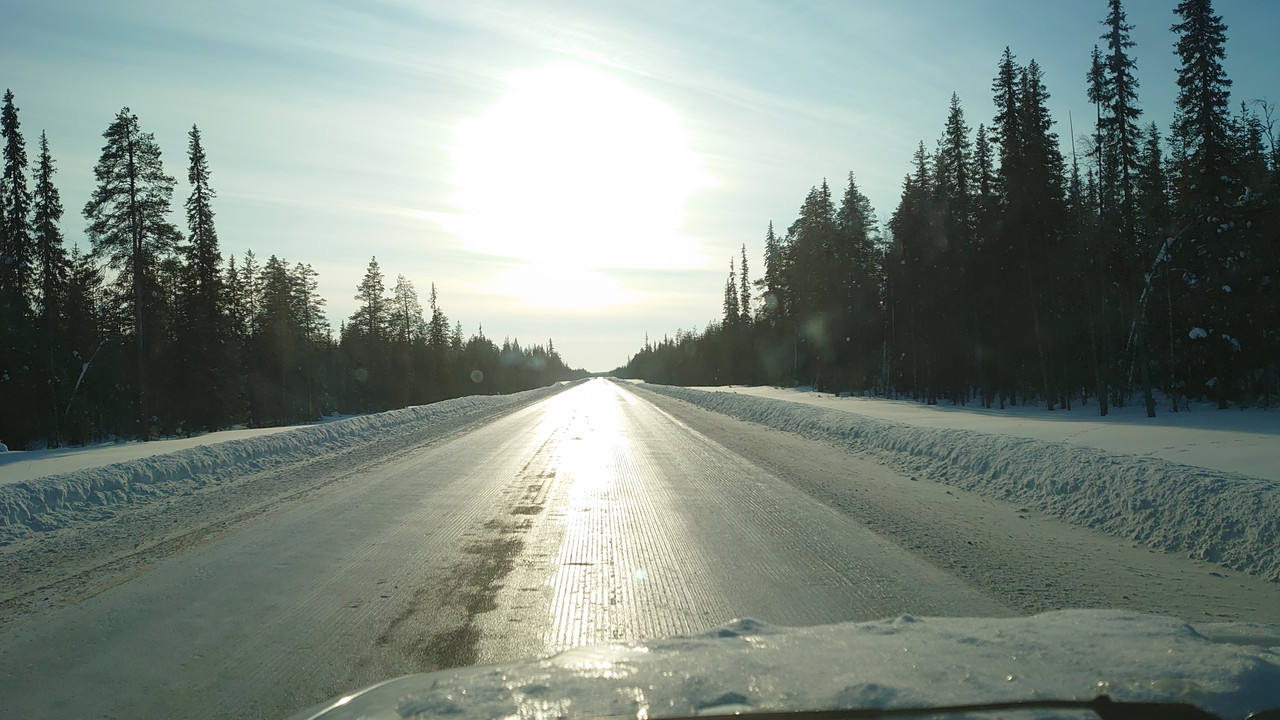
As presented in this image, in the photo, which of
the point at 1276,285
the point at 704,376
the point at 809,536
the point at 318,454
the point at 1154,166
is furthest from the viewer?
the point at 704,376

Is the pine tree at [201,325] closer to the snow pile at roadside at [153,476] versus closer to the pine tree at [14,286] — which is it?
the pine tree at [14,286]

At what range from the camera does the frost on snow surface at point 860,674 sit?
291 cm

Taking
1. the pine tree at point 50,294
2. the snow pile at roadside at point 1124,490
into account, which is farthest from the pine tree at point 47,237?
the snow pile at roadside at point 1124,490

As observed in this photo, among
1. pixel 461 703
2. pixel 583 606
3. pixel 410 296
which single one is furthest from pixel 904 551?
pixel 410 296

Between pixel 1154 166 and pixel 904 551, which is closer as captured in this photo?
pixel 904 551

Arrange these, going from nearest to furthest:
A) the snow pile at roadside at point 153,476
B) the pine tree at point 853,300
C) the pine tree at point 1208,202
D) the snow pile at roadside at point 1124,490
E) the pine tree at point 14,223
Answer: the snow pile at roadside at point 1124,490 → the snow pile at roadside at point 153,476 → the pine tree at point 1208,202 → the pine tree at point 14,223 → the pine tree at point 853,300

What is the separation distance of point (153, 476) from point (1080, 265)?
125 feet

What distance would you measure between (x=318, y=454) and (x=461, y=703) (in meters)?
14.5

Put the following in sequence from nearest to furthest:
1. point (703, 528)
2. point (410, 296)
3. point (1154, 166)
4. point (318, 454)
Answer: point (703, 528) → point (318, 454) → point (1154, 166) → point (410, 296)

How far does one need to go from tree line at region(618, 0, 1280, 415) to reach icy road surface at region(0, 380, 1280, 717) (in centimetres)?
2382

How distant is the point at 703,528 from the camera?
8.01 meters

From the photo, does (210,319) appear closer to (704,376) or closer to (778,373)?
(778,373)

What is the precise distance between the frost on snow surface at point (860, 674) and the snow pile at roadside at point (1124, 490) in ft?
11.9

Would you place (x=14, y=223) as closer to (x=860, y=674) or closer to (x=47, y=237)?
(x=47, y=237)
